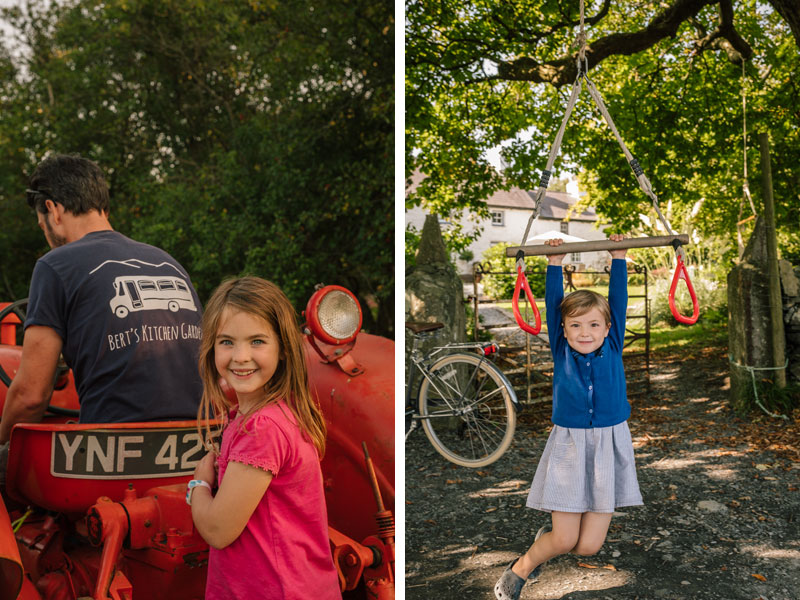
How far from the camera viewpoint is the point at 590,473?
6.69 feet

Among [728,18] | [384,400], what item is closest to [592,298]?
[384,400]

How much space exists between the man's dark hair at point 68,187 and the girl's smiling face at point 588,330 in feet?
4.68

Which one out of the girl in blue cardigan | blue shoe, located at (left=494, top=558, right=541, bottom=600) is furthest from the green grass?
blue shoe, located at (left=494, top=558, right=541, bottom=600)

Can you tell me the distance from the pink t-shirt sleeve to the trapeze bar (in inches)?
37.6

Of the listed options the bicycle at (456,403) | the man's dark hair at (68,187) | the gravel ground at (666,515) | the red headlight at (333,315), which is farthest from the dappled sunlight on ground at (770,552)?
the man's dark hair at (68,187)

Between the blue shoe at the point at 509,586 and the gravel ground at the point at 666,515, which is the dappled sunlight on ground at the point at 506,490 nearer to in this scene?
the gravel ground at the point at 666,515

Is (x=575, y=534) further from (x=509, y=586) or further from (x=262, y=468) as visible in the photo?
(x=262, y=468)

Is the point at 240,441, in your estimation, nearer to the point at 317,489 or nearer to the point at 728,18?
the point at 317,489

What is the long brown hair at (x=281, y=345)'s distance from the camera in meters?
1.33

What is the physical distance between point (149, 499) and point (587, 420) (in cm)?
121

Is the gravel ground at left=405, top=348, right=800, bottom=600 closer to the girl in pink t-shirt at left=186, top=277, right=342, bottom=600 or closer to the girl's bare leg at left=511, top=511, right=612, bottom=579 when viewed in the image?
the girl's bare leg at left=511, top=511, right=612, bottom=579

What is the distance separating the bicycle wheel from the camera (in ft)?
9.79

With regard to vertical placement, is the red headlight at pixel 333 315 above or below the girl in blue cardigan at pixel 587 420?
above

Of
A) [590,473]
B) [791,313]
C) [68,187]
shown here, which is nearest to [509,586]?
[590,473]
